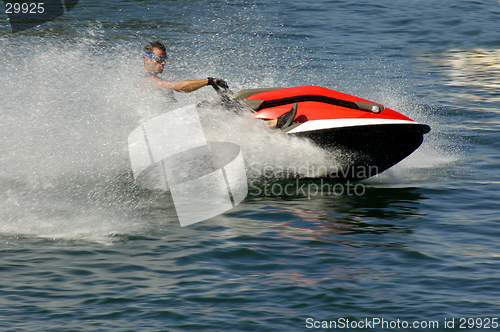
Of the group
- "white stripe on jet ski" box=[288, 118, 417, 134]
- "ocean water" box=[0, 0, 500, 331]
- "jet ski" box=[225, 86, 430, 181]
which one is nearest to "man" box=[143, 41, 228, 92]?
"ocean water" box=[0, 0, 500, 331]

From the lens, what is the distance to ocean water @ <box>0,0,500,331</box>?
375 cm

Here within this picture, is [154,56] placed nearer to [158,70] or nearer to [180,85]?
[158,70]

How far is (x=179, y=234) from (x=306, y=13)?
13835mm

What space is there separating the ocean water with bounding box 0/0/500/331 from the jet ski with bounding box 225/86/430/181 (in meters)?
0.20

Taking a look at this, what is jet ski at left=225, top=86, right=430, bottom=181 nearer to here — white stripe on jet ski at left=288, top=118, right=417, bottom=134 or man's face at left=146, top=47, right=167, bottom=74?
white stripe on jet ski at left=288, top=118, right=417, bottom=134

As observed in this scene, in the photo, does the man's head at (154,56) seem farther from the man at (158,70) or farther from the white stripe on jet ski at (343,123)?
the white stripe on jet ski at (343,123)

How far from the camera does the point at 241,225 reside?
5.28 meters

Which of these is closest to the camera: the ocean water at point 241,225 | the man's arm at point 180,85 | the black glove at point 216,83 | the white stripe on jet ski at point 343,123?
the ocean water at point 241,225

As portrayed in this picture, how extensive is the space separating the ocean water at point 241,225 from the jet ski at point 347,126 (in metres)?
0.20

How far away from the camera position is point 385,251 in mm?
4699

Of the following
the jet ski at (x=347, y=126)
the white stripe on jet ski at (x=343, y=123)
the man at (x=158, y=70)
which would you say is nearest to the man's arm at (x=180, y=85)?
the man at (x=158, y=70)

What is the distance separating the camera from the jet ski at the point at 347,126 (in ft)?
20.8

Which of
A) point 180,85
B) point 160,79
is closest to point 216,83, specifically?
point 180,85

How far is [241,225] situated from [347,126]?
184 cm
